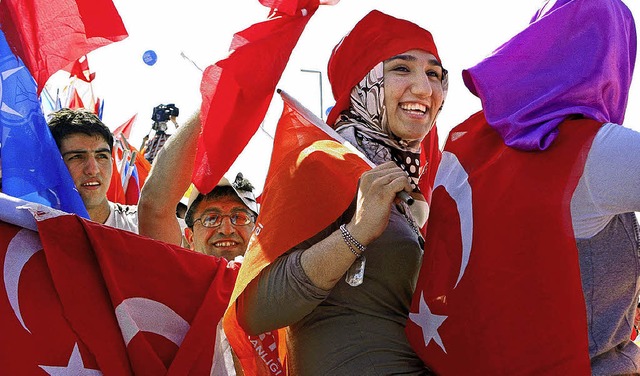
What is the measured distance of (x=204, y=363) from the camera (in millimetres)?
3086

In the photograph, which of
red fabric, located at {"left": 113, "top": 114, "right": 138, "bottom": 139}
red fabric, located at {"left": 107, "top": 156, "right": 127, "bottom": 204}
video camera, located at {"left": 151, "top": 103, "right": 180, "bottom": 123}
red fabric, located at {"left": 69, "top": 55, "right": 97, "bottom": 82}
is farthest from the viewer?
red fabric, located at {"left": 113, "top": 114, "right": 138, "bottom": 139}

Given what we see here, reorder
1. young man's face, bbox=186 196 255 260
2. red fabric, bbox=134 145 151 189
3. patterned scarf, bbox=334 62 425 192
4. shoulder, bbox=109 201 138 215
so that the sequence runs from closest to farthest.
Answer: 1. patterned scarf, bbox=334 62 425 192
2. young man's face, bbox=186 196 255 260
3. shoulder, bbox=109 201 138 215
4. red fabric, bbox=134 145 151 189

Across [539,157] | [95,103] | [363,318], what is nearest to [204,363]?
[363,318]

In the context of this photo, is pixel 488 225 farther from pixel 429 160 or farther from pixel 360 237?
pixel 429 160

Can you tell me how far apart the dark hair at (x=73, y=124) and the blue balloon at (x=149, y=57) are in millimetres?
4000

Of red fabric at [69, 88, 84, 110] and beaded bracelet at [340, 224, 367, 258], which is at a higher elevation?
red fabric at [69, 88, 84, 110]

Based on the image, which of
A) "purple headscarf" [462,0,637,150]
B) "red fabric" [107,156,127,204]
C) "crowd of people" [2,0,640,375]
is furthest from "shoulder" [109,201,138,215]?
"purple headscarf" [462,0,637,150]

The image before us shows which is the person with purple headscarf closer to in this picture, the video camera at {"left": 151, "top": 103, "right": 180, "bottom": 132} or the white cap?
the white cap

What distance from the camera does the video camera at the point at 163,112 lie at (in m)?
8.72

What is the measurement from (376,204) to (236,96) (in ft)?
2.83

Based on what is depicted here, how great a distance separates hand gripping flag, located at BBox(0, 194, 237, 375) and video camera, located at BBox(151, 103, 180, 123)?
18.6ft

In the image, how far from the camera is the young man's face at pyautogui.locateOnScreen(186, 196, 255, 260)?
14.5ft

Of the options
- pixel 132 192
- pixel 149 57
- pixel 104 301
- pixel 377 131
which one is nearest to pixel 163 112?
pixel 149 57

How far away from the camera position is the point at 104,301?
298 centimetres
